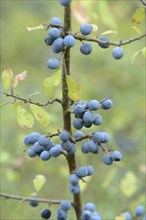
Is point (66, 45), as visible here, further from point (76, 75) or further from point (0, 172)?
point (76, 75)

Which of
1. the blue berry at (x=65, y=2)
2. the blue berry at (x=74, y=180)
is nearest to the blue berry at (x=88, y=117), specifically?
the blue berry at (x=74, y=180)

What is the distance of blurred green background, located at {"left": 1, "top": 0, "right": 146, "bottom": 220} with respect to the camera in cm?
336

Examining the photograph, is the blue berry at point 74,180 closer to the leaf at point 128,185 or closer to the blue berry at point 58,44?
the blue berry at point 58,44

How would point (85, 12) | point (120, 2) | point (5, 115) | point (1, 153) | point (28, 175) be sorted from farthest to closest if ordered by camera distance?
point (120, 2) < point (5, 115) < point (28, 175) < point (85, 12) < point (1, 153)

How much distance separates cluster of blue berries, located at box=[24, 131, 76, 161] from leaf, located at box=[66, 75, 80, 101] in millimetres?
139

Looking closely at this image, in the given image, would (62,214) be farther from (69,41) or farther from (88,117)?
(69,41)

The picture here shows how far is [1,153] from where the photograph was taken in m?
3.04

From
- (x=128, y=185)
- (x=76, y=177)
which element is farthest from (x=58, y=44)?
(x=128, y=185)

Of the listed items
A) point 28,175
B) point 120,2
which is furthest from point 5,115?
point 120,2

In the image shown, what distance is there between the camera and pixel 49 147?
6.65 feet

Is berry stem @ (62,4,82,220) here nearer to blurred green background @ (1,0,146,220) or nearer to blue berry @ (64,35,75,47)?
blue berry @ (64,35,75,47)

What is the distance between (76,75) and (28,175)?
141cm

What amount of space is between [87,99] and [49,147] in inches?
85.3

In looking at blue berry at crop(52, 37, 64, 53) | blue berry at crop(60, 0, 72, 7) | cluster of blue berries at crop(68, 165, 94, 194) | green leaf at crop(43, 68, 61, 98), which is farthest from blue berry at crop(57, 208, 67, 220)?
blue berry at crop(60, 0, 72, 7)
